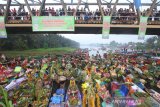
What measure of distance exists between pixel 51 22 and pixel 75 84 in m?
6.39

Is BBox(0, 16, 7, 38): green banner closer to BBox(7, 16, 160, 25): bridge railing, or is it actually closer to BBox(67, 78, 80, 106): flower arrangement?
BBox(7, 16, 160, 25): bridge railing

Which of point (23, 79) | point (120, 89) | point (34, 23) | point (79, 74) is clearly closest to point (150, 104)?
point (120, 89)

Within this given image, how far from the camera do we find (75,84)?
59.7ft

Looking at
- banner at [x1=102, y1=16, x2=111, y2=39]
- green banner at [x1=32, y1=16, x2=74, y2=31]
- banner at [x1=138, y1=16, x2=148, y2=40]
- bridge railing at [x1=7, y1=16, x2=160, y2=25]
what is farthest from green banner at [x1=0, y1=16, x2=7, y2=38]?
banner at [x1=138, y1=16, x2=148, y2=40]

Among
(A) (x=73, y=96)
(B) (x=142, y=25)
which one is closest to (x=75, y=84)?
(A) (x=73, y=96)

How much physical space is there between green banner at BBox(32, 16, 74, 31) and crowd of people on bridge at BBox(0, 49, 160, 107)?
4420 mm

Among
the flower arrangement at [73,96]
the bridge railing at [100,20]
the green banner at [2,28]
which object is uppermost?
the bridge railing at [100,20]

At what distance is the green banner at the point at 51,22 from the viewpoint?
20422 mm

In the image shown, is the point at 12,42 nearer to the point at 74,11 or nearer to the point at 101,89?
the point at 74,11

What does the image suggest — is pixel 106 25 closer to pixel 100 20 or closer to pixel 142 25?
pixel 100 20

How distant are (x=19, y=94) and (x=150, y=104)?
9.26m

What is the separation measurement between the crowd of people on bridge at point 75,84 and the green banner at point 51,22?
4420mm

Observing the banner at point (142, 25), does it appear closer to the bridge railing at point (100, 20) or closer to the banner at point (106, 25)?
the bridge railing at point (100, 20)

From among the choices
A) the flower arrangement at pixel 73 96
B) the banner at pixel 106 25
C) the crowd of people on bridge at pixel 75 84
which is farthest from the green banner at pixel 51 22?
the flower arrangement at pixel 73 96
